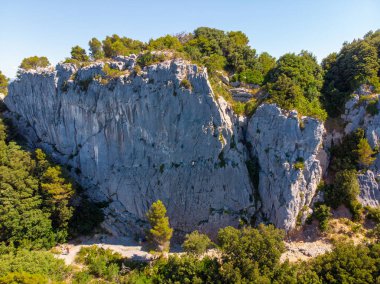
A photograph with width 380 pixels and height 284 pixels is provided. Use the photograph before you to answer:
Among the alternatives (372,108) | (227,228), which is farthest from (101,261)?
(372,108)

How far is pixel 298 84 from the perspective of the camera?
34156mm

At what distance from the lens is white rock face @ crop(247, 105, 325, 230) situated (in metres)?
30.5

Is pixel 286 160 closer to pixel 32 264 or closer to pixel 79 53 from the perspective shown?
pixel 32 264

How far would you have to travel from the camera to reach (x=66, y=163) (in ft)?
129

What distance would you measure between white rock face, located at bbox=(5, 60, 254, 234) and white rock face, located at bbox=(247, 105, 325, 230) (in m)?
3.04

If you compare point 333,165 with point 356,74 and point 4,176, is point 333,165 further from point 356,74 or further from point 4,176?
point 4,176

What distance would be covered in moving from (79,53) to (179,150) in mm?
28688

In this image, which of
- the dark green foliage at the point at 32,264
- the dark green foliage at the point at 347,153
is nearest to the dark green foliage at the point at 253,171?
the dark green foliage at the point at 347,153

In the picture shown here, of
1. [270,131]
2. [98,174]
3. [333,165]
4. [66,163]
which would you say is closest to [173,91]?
[270,131]

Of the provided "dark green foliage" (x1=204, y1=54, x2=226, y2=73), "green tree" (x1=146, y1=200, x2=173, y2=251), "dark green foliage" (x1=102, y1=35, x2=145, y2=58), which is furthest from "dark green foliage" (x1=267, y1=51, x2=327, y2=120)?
"dark green foliage" (x1=102, y1=35, x2=145, y2=58)

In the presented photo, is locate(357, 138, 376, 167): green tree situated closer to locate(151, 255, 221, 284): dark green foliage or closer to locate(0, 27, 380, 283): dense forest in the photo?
locate(0, 27, 380, 283): dense forest

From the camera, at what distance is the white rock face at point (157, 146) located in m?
32.2

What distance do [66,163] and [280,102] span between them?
3361 centimetres

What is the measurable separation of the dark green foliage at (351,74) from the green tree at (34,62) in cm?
4952
